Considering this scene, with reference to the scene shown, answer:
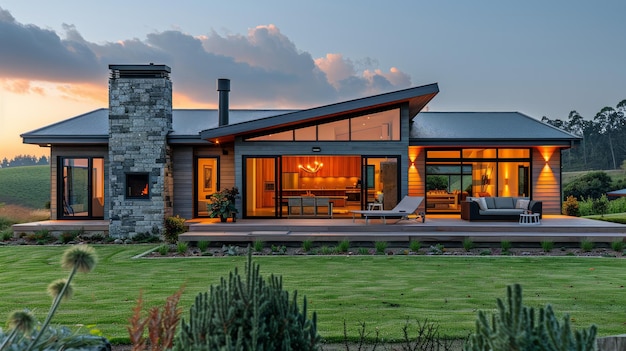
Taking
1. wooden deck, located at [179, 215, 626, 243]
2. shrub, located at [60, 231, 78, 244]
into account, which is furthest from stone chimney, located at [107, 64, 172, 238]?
wooden deck, located at [179, 215, 626, 243]

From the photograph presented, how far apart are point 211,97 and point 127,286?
59.8 feet

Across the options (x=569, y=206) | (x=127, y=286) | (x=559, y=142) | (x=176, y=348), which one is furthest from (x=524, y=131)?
(x=176, y=348)

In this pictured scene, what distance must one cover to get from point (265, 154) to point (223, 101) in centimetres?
287

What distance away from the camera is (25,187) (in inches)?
1667

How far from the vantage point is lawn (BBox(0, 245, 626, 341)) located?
18.1ft

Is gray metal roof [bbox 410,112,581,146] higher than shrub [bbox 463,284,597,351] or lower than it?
higher

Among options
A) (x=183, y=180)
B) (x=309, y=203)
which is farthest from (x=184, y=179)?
(x=309, y=203)

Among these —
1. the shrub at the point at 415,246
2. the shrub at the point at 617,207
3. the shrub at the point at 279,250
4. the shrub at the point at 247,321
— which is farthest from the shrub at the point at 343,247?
the shrub at the point at 617,207

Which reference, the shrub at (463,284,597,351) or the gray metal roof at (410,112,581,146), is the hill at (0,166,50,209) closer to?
the gray metal roof at (410,112,581,146)

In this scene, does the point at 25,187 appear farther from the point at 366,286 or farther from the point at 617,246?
the point at 617,246

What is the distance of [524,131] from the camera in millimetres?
16312

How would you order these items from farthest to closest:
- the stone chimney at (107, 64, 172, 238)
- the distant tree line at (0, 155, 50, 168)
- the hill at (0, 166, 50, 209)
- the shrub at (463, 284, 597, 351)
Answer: the distant tree line at (0, 155, 50, 168) → the hill at (0, 166, 50, 209) → the stone chimney at (107, 64, 172, 238) → the shrub at (463, 284, 597, 351)

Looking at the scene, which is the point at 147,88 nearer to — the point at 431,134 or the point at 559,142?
the point at 431,134

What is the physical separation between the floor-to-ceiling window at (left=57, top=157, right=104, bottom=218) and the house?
0.10 ft
